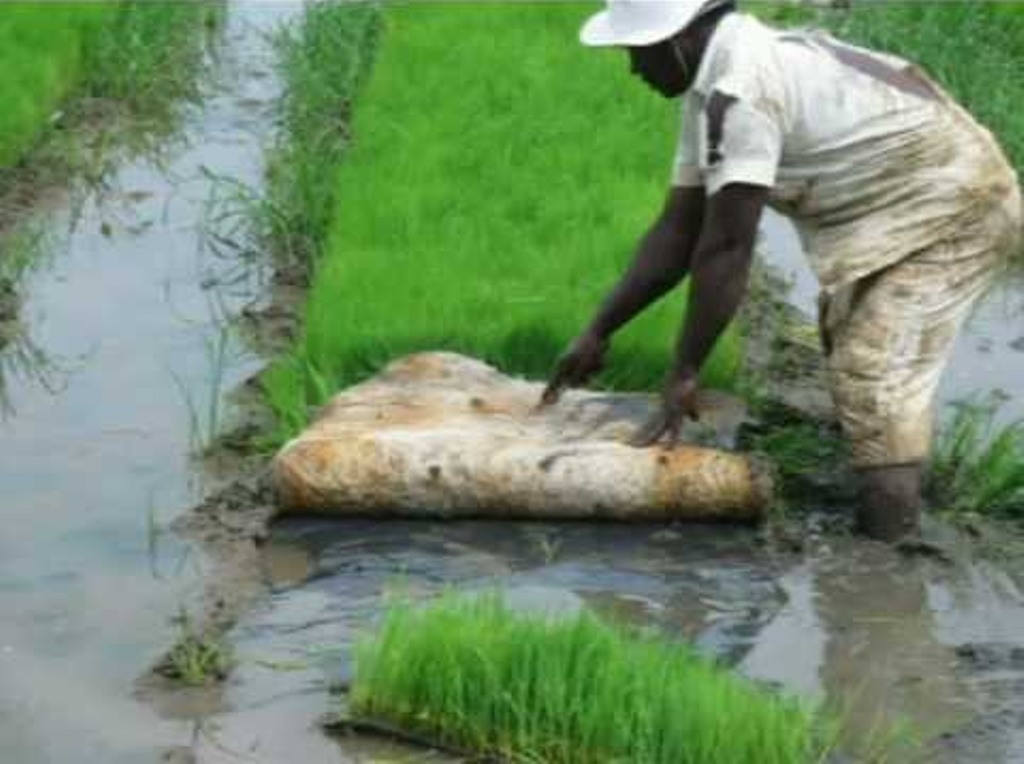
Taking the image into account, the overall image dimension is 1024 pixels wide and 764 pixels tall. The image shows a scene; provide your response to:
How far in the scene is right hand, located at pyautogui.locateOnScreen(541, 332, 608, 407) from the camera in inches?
201

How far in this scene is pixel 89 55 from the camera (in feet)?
29.4

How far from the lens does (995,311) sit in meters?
6.62

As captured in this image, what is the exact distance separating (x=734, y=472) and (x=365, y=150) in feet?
8.64

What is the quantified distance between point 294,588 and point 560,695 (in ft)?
3.45

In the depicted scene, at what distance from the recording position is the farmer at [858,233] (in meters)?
4.72

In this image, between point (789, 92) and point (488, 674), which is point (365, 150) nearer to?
point (789, 92)

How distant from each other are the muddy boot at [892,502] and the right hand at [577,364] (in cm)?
66

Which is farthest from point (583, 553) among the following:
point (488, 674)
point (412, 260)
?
point (412, 260)

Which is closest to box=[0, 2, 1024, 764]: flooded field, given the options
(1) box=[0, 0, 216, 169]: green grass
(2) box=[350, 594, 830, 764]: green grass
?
(2) box=[350, 594, 830, 764]: green grass

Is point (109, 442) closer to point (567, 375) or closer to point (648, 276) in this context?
point (567, 375)

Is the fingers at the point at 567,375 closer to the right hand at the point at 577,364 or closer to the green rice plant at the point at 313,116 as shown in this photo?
the right hand at the point at 577,364

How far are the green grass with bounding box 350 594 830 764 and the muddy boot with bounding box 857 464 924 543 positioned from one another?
37.6 inches

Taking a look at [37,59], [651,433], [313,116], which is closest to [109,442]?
[651,433]

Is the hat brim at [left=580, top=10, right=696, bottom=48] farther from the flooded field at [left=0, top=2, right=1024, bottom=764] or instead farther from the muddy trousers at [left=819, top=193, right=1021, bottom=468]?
the flooded field at [left=0, top=2, right=1024, bottom=764]
